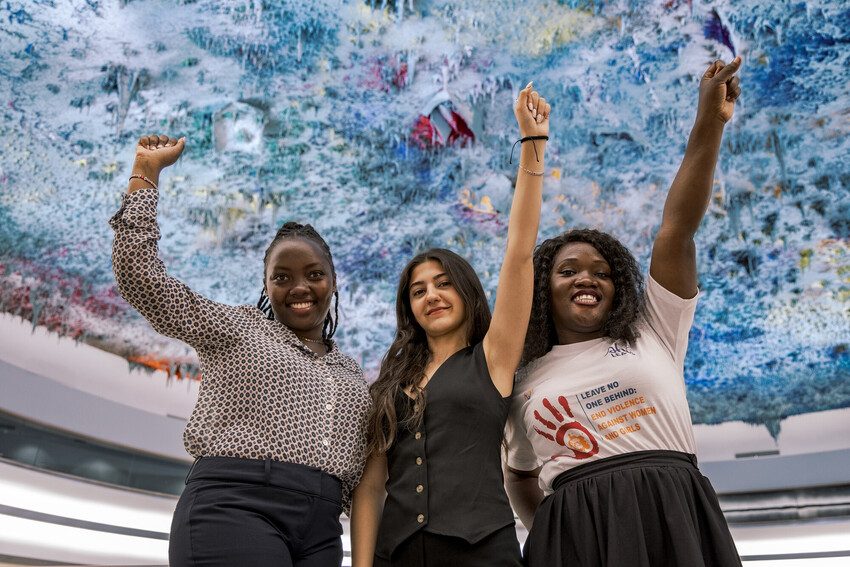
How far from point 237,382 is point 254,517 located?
35 centimetres

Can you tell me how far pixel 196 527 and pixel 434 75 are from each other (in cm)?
629

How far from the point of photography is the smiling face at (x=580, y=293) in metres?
2.36

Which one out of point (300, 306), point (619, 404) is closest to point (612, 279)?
point (619, 404)

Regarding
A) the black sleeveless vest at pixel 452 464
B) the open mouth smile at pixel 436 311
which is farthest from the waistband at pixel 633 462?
the open mouth smile at pixel 436 311

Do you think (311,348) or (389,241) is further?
(389,241)

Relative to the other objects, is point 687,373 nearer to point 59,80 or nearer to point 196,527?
point 59,80

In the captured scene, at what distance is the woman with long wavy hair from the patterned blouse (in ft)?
0.39

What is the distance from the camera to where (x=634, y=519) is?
6.47ft

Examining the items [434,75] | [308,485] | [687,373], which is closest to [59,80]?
[434,75]

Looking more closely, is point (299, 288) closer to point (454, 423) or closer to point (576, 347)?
point (454, 423)

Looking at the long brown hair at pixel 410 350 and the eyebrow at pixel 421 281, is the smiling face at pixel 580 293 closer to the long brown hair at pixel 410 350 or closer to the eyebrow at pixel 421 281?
the long brown hair at pixel 410 350

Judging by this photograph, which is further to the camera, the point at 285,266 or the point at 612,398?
the point at 285,266

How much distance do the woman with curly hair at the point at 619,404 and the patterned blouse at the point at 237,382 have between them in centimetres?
53

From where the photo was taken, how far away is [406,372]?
7.79ft
